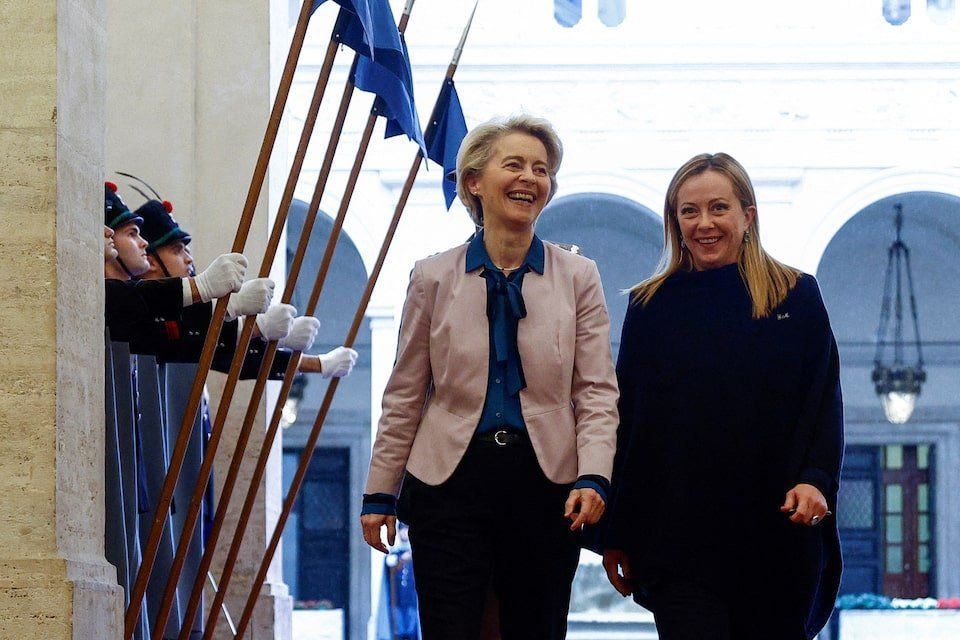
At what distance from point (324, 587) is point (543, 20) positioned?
666 centimetres

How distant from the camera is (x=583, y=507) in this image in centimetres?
358

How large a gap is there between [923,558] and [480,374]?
15.3m

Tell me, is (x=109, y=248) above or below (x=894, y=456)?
above

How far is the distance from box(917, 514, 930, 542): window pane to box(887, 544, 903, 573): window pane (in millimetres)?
246

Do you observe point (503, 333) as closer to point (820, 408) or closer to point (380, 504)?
point (380, 504)

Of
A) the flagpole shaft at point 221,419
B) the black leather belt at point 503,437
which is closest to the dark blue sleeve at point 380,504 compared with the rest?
the black leather belt at point 503,437

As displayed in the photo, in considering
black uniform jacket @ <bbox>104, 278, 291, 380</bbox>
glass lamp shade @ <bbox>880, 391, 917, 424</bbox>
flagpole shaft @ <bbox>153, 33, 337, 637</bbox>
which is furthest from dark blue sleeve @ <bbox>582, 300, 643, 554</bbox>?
glass lamp shade @ <bbox>880, 391, 917, 424</bbox>

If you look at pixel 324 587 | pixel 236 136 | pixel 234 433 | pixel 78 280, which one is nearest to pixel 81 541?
pixel 78 280

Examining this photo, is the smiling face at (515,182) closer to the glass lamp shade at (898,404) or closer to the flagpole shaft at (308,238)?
the flagpole shaft at (308,238)

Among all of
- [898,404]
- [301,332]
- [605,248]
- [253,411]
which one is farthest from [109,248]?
[605,248]

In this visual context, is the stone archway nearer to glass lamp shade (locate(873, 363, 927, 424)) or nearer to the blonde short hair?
glass lamp shade (locate(873, 363, 927, 424))

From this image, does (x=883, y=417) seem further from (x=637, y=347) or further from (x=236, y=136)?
(x=637, y=347)

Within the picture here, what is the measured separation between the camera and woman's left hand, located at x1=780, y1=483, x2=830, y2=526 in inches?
147

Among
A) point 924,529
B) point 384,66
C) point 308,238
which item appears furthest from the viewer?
point 924,529
